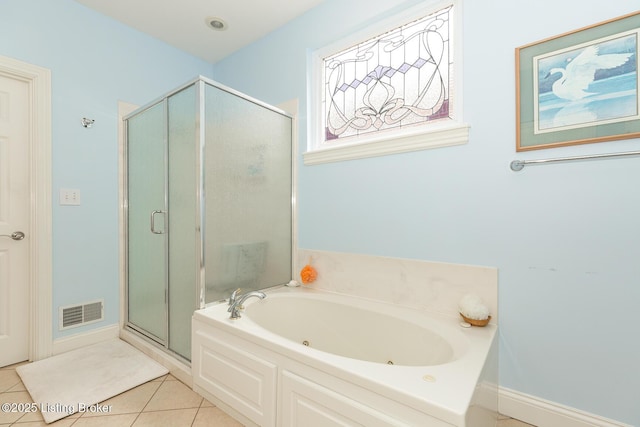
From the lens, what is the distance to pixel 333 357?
1075 mm

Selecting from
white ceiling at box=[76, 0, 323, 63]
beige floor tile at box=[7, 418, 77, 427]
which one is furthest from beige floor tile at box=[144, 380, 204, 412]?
white ceiling at box=[76, 0, 323, 63]

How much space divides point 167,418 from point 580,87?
8.22 feet

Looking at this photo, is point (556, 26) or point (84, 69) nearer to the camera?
point (556, 26)

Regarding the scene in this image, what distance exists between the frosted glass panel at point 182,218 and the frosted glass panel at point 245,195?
10 centimetres

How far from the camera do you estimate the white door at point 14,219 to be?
1841mm

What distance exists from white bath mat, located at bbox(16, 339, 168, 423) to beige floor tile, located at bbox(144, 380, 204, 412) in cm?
16

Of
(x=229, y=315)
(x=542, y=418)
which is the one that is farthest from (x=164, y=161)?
(x=542, y=418)

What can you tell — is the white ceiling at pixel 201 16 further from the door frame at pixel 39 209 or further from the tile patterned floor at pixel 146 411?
the tile patterned floor at pixel 146 411

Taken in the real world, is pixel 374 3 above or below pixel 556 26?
above

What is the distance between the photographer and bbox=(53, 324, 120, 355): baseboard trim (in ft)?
6.50

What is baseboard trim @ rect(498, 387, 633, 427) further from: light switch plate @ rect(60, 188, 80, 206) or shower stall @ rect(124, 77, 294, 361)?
light switch plate @ rect(60, 188, 80, 206)

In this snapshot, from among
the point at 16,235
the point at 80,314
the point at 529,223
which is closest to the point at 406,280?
the point at 529,223

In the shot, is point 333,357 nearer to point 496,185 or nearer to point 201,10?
point 496,185

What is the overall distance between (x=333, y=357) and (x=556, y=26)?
1.78 m
